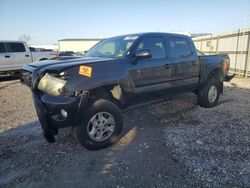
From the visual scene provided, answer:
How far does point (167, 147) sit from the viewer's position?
13.3ft

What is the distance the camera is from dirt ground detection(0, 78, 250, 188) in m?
3.12

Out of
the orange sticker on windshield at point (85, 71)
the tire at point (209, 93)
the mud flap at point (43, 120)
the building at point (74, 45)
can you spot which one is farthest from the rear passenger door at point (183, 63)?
the building at point (74, 45)

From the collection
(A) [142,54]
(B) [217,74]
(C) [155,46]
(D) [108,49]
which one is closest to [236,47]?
(B) [217,74]

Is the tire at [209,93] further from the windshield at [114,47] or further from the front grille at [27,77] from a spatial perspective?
the front grille at [27,77]

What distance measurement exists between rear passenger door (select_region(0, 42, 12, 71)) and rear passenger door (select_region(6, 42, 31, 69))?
0.19 metres

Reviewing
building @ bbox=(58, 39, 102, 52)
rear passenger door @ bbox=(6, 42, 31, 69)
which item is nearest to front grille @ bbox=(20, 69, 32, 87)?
rear passenger door @ bbox=(6, 42, 31, 69)

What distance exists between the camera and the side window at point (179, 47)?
531cm

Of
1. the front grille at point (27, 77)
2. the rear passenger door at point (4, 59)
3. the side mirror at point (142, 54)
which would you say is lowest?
the rear passenger door at point (4, 59)

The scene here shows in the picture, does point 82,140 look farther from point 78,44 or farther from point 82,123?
point 78,44

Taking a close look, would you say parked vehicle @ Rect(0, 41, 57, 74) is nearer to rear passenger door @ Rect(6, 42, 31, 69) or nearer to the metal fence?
rear passenger door @ Rect(6, 42, 31, 69)

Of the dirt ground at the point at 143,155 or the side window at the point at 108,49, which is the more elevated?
the side window at the point at 108,49

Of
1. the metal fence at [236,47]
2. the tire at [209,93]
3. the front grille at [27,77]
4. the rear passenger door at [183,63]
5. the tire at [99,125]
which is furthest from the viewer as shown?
the metal fence at [236,47]

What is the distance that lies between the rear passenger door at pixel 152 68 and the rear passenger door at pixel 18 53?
9483mm

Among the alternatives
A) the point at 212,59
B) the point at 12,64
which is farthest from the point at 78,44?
the point at 212,59
